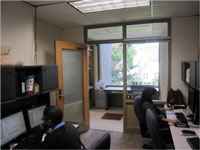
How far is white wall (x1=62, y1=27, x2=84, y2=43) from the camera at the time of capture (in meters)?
3.99

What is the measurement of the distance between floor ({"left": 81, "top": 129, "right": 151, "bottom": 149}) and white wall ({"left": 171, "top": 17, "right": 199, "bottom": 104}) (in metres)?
1.29

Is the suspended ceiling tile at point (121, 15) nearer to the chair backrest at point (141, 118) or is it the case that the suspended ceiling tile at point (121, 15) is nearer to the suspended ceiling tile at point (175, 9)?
the suspended ceiling tile at point (175, 9)

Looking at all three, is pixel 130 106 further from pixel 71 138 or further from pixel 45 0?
pixel 45 0

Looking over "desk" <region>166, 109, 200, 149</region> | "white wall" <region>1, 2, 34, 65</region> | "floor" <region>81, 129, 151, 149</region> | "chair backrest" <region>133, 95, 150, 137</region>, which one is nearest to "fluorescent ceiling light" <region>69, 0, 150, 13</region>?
"white wall" <region>1, 2, 34, 65</region>

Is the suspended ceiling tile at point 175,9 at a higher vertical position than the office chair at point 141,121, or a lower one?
higher

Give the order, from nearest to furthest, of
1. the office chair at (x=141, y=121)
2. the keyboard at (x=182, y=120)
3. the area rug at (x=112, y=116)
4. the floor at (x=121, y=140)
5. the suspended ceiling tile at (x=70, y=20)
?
the keyboard at (x=182, y=120) → the office chair at (x=141, y=121) → the floor at (x=121, y=140) → the suspended ceiling tile at (x=70, y=20) → the area rug at (x=112, y=116)

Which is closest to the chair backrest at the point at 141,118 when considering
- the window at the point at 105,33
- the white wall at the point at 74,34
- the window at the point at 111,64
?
the window at the point at 105,33

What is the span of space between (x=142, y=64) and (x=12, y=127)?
2872mm

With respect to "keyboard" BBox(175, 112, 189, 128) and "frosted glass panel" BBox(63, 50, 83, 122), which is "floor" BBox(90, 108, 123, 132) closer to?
"frosted glass panel" BBox(63, 50, 83, 122)

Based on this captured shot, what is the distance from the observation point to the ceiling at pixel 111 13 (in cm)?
263

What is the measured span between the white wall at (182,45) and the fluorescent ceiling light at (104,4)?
115 centimetres

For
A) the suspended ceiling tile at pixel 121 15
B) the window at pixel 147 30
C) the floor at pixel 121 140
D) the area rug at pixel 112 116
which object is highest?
the suspended ceiling tile at pixel 121 15

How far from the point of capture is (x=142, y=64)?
3758mm

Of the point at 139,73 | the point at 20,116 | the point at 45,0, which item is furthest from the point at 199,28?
the point at 20,116
